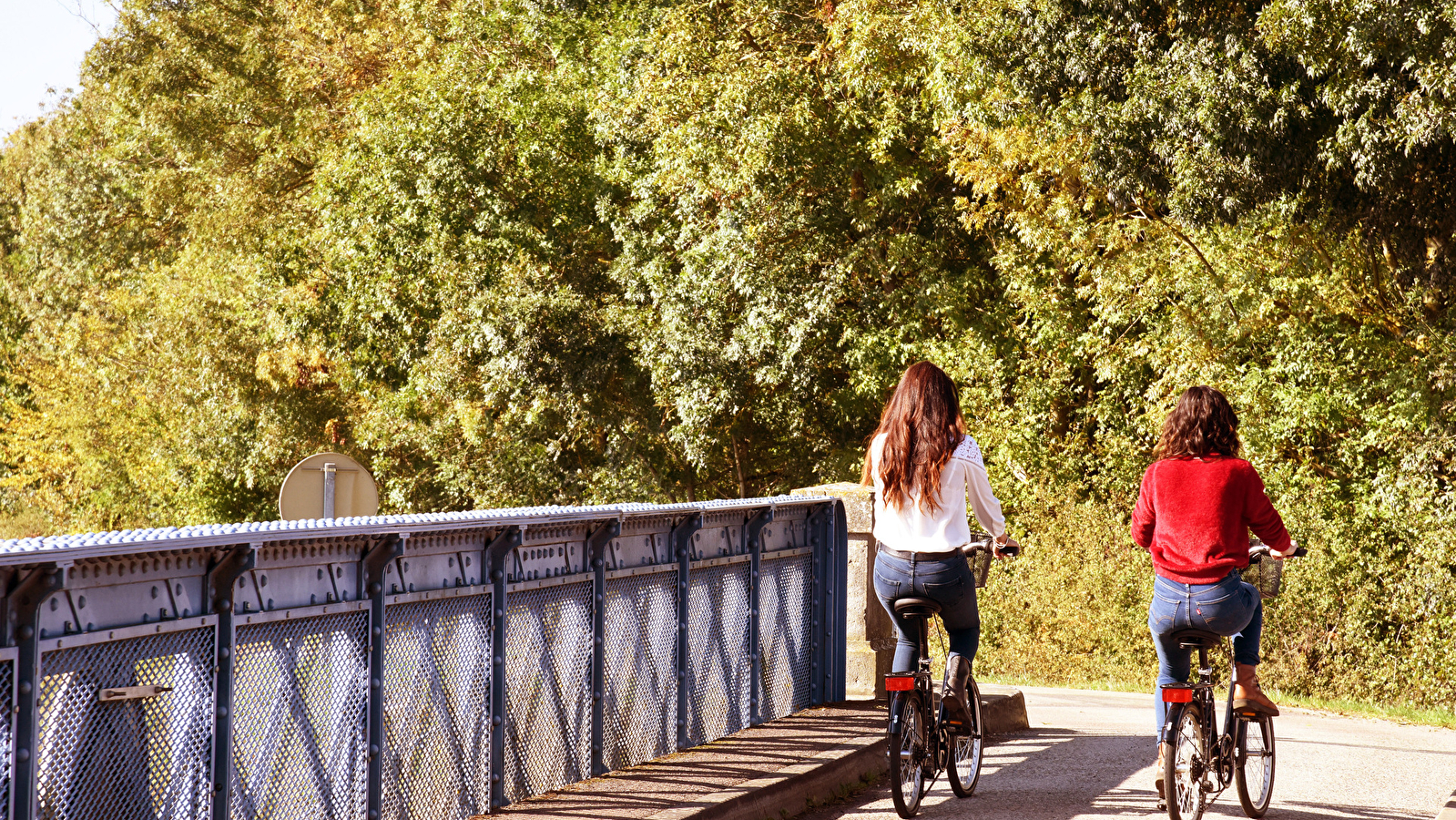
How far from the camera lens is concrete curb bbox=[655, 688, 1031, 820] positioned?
578 cm

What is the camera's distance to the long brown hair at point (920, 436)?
600 cm

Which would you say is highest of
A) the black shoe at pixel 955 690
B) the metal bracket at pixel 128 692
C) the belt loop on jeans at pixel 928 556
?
the belt loop on jeans at pixel 928 556

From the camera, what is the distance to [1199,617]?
5.71 meters

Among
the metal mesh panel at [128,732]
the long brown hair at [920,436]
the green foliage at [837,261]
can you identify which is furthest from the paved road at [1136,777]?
the green foliage at [837,261]

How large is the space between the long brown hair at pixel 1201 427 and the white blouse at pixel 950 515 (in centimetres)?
75

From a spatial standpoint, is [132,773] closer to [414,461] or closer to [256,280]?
[414,461]

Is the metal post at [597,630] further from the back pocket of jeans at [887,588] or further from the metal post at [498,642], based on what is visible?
the back pocket of jeans at [887,588]

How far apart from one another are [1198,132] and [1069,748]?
7.64 m

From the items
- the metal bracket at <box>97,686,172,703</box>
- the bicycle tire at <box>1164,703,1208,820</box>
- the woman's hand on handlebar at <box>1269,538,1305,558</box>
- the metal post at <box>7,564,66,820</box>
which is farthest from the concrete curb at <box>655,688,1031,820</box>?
the metal post at <box>7,564,66,820</box>

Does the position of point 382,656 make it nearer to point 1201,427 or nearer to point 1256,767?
point 1201,427

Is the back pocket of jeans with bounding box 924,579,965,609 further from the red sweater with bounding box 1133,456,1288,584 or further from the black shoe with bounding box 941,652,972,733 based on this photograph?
the red sweater with bounding box 1133,456,1288,584

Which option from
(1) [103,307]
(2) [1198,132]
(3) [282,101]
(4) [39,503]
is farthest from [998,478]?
(4) [39,503]

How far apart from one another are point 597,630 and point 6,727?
3.05 metres

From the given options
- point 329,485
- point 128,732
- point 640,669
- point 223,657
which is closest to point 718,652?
point 640,669
